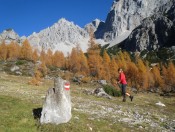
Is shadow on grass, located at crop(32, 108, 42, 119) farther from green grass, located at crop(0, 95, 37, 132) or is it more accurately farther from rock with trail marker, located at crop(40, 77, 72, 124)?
rock with trail marker, located at crop(40, 77, 72, 124)

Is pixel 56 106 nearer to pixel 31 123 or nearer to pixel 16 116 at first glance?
pixel 31 123

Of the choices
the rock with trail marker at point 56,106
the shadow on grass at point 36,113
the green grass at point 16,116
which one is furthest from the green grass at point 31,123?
the rock with trail marker at point 56,106

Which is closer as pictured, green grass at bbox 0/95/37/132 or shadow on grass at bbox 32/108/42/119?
green grass at bbox 0/95/37/132

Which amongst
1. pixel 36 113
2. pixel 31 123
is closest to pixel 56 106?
pixel 31 123

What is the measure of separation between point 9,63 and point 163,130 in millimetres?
90262

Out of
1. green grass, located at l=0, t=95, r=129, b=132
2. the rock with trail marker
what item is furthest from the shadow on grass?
the rock with trail marker

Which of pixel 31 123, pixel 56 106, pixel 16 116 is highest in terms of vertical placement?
pixel 56 106

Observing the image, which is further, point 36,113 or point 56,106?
point 36,113

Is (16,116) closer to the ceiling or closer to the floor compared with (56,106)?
closer to the floor

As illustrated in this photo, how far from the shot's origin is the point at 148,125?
2367 cm

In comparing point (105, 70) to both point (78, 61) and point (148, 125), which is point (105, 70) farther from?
point (148, 125)

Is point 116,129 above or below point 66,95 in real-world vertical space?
→ below

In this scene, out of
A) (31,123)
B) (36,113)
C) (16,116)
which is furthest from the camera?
(36,113)

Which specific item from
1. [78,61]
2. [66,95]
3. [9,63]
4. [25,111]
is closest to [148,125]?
[66,95]
